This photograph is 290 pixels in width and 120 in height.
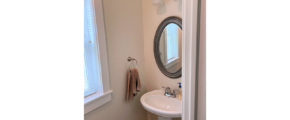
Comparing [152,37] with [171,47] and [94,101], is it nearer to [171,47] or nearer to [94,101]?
[171,47]

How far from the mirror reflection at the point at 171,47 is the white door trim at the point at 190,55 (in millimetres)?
1000

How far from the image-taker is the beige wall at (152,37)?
4.71 feet

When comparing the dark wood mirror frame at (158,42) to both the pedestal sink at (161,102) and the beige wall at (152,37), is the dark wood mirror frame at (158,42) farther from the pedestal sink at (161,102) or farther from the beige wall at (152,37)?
the pedestal sink at (161,102)

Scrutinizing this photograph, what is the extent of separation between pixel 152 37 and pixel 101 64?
2.50ft

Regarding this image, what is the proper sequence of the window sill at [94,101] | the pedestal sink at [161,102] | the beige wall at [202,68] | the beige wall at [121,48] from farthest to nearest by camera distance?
the pedestal sink at [161,102]
the beige wall at [121,48]
the window sill at [94,101]
the beige wall at [202,68]

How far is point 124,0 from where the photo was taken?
52.9 inches

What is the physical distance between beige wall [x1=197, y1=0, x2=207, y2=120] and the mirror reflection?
3.40ft

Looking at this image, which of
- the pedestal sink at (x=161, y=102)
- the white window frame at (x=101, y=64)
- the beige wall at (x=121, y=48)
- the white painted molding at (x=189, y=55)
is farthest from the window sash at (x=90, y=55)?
the white painted molding at (x=189, y=55)
